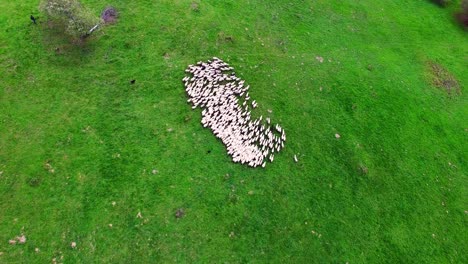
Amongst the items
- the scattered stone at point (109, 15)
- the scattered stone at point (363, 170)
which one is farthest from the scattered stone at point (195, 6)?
the scattered stone at point (363, 170)

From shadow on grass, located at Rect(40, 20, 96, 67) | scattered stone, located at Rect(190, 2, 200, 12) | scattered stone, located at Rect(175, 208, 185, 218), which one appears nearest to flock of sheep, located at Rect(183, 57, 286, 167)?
scattered stone, located at Rect(175, 208, 185, 218)

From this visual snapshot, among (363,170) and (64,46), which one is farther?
(64,46)

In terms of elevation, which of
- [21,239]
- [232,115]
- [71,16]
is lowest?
[21,239]

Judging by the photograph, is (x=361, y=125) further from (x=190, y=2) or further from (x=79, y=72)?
(x=79, y=72)

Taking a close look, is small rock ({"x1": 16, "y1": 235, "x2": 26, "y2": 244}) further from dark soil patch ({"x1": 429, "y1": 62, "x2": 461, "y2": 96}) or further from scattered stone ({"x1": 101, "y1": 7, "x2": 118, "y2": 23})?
dark soil patch ({"x1": 429, "y1": 62, "x2": 461, "y2": 96})

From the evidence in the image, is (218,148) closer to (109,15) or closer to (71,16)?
(71,16)

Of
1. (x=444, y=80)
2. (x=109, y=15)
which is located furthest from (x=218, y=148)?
(x=444, y=80)

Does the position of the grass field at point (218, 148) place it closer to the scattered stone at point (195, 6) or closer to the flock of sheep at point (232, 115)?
the scattered stone at point (195, 6)
